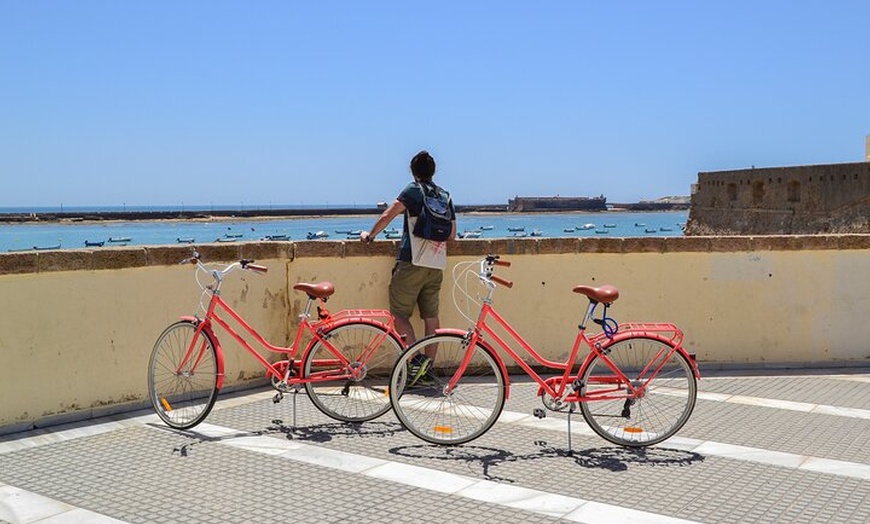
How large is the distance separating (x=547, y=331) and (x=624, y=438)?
8.36ft

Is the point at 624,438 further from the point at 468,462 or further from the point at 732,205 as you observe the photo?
the point at 732,205

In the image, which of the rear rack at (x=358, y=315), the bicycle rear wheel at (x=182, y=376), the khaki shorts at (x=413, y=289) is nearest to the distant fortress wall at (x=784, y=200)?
the khaki shorts at (x=413, y=289)

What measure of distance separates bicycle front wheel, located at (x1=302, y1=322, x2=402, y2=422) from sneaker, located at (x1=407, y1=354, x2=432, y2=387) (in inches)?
9.4

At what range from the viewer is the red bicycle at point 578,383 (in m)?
5.70

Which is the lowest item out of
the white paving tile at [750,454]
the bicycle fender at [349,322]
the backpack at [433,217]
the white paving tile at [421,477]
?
the white paving tile at [421,477]

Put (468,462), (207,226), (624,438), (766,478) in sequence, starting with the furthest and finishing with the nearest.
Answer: (207,226)
(624,438)
(468,462)
(766,478)

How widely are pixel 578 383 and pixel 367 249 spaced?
2.82 m

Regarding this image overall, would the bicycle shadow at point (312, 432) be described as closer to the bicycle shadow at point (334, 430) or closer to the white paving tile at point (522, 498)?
the bicycle shadow at point (334, 430)

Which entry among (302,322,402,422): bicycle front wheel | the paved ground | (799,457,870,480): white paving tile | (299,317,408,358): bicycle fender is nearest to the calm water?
(302,322,402,422): bicycle front wheel

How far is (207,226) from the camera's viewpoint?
149125 millimetres

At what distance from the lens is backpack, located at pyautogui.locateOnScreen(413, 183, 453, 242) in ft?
22.9

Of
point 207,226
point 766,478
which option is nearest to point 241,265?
point 766,478

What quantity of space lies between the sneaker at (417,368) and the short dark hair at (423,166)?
177cm

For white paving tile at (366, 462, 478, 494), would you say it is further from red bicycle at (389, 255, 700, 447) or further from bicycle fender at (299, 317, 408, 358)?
bicycle fender at (299, 317, 408, 358)
